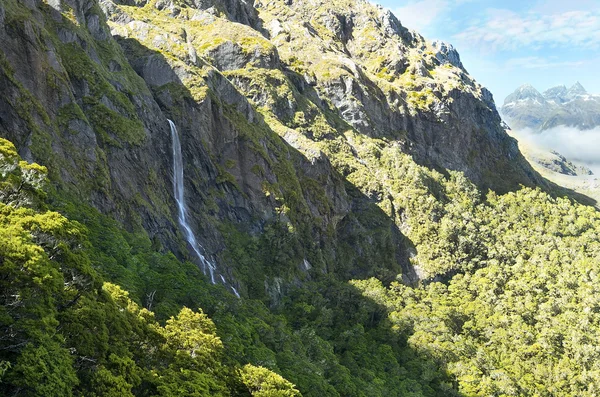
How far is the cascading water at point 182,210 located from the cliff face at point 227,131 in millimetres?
1967

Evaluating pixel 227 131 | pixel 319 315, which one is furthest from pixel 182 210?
pixel 319 315

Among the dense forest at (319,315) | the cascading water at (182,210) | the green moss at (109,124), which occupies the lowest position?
the dense forest at (319,315)

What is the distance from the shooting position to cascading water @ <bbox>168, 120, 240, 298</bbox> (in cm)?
8332

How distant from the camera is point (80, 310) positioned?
30.3m

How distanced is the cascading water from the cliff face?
197cm

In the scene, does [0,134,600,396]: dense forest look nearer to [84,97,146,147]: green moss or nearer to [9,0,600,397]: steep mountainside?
[9,0,600,397]: steep mountainside

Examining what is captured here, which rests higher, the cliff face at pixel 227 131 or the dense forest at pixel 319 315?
the cliff face at pixel 227 131

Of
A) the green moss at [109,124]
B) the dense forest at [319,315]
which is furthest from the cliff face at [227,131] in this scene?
the dense forest at [319,315]

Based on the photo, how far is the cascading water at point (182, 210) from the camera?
3281 inches

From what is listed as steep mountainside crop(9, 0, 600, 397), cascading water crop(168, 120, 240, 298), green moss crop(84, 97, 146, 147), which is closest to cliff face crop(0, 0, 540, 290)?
green moss crop(84, 97, 146, 147)

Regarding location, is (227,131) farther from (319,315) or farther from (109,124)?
(319,315)

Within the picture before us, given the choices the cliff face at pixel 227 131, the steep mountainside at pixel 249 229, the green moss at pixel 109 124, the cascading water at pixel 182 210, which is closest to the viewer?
the steep mountainside at pixel 249 229

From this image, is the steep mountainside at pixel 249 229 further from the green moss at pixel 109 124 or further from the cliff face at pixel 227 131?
the cliff face at pixel 227 131

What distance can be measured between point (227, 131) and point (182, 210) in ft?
84.4
